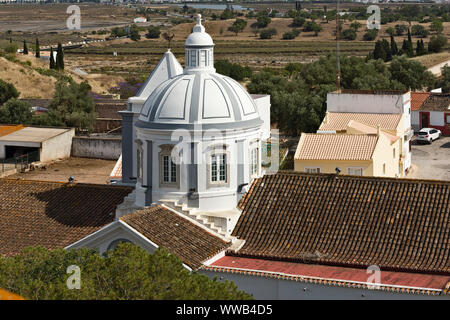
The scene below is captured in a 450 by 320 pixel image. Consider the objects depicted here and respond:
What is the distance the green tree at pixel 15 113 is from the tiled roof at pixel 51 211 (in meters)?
35.9

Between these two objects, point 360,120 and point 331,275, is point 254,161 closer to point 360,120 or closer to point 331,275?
point 331,275

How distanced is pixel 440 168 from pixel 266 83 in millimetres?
21133

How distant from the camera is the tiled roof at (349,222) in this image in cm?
2592

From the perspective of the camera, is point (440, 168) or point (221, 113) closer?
point (221, 113)

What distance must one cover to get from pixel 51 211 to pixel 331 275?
384 inches

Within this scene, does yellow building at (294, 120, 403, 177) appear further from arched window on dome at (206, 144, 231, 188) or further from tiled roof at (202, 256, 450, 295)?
tiled roof at (202, 256, 450, 295)

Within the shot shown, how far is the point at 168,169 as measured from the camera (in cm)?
2850

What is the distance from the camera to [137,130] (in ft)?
Answer: 95.6

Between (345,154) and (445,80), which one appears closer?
(345,154)

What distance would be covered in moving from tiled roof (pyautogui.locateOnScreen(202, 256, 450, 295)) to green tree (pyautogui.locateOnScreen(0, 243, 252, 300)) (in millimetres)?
4328

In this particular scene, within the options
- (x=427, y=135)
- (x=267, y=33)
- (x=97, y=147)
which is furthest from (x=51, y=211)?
(x=267, y=33)

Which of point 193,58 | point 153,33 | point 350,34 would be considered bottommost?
point 193,58

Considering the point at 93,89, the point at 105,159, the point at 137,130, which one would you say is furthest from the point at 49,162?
the point at 93,89
